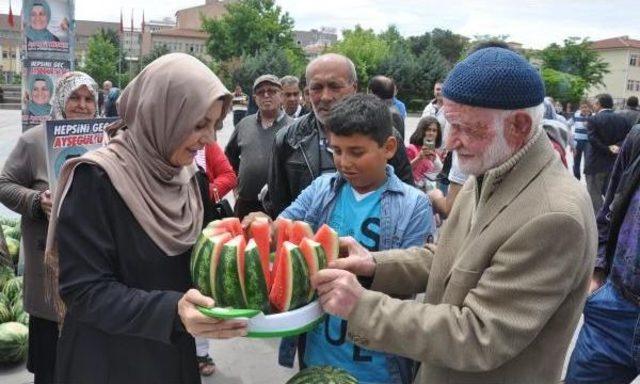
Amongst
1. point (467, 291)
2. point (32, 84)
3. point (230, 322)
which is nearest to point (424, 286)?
point (467, 291)

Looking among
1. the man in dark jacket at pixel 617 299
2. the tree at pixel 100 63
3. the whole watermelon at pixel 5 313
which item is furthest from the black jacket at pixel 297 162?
the tree at pixel 100 63

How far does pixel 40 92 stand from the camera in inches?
281

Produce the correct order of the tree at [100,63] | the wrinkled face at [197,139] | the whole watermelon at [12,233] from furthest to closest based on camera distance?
the tree at [100,63], the whole watermelon at [12,233], the wrinkled face at [197,139]

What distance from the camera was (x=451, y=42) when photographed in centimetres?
8169

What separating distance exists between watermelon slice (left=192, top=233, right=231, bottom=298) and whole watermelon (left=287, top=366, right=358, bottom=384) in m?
0.51

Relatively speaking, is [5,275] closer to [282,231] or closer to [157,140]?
[157,140]

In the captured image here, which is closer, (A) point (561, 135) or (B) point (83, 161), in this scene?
(B) point (83, 161)

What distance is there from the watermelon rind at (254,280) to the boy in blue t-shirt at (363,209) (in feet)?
2.38

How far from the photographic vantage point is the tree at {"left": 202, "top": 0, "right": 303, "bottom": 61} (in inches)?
2699

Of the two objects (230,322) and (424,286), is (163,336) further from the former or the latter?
(424,286)

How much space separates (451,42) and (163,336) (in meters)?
85.4

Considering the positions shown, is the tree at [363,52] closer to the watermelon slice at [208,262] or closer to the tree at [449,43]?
the tree at [449,43]

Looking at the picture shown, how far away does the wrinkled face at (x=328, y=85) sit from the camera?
12.2ft

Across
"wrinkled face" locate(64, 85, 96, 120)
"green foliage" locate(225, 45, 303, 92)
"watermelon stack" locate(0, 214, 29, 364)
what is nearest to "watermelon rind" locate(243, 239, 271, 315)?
"wrinkled face" locate(64, 85, 96, 120)
